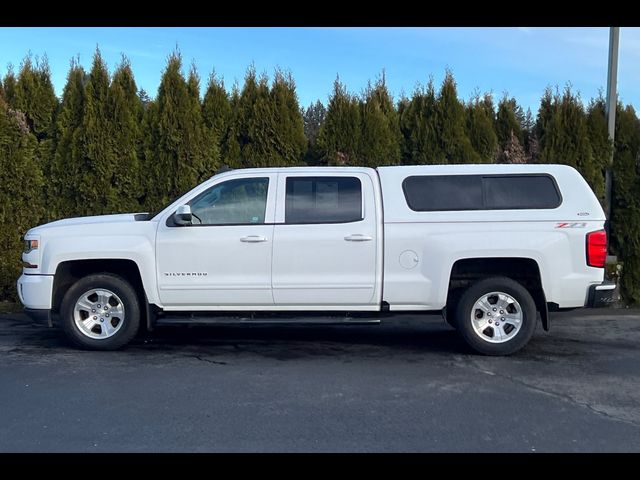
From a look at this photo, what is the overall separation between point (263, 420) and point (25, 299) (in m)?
3.51

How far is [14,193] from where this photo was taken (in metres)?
10.0

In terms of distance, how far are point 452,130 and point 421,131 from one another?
1.62 ft

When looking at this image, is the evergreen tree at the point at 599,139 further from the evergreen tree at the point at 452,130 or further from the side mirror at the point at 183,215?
the side mirror at the point at 183,215

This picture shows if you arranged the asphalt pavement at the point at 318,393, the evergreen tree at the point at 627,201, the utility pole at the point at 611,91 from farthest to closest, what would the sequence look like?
the evergreen tree at the point at 627,201 < the utility pole at the point at 611,91 < the asphalt pavement at the point at 318,393

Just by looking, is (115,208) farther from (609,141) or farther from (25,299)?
(609,141)

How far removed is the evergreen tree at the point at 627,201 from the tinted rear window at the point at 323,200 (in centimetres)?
516

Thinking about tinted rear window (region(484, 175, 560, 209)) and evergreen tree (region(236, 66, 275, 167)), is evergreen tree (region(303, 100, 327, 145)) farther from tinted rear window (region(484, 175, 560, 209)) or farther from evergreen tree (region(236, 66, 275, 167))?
tinted rear window (region(484, 175, 560, 209))

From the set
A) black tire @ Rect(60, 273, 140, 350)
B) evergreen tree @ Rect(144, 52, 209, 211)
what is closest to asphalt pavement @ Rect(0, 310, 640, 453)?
black tire @ Rect(60, 273, 140, 350)

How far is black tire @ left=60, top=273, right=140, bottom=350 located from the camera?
6918 mm

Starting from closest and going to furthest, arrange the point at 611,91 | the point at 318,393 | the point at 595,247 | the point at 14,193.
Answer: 1. the point at 318,393
2. the point at 595,247
3. the point at 611,91
4. the point at 14,193

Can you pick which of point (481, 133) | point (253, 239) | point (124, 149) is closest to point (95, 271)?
point (253, 239)

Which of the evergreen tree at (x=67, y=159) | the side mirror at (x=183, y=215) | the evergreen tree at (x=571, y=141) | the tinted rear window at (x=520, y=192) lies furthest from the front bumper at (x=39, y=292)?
the evergreen tree at (x=571, y=141)

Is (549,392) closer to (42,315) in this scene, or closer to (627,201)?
(42,315)

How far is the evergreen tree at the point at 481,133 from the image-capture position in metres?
10.6
